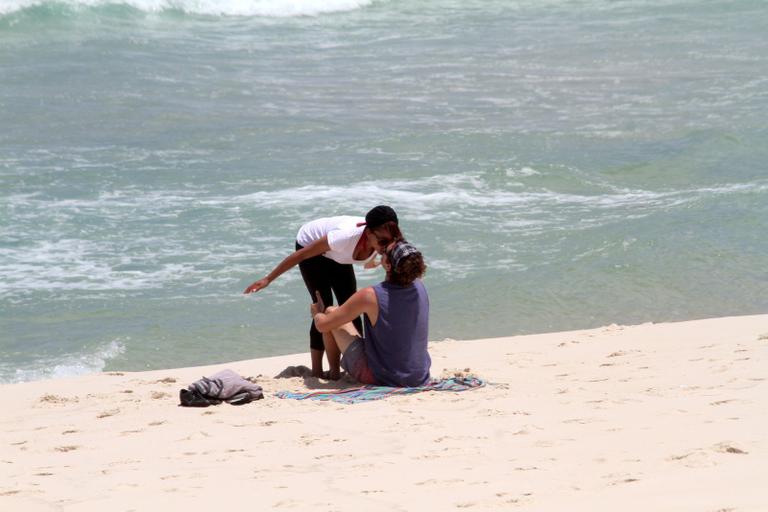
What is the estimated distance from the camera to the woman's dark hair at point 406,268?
6.61 metres

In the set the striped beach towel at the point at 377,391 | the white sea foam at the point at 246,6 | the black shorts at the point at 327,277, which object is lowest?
the striped beach towel at the point at 377,391

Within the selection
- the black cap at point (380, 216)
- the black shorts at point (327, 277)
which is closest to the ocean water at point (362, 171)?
the black shorts at point (327, 277)

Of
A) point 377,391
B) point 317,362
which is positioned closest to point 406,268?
point 377,391

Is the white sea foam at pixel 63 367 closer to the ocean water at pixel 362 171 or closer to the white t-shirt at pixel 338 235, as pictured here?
the ocean water at pixel 362 171

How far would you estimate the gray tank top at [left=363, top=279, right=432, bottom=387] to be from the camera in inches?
266

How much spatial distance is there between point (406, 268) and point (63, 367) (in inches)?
130

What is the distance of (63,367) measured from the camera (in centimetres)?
872

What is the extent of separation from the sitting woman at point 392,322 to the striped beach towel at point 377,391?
0.28ft

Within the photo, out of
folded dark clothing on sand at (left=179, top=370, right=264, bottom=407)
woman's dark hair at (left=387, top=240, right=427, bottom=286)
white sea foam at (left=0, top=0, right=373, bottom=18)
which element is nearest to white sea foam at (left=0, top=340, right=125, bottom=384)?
folded dark clothing on sand at (left=179, top=370, right=264, bottom=407)

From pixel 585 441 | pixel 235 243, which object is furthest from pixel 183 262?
pixel 585 441

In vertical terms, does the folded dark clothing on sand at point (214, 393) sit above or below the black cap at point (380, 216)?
below

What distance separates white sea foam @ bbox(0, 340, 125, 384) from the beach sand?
1.85 ft

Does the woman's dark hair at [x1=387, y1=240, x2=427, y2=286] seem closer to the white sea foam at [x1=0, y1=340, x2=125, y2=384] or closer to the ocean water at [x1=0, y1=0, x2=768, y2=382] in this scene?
the ocean water at [x1=0, y1=0, x2=768, y2=382]

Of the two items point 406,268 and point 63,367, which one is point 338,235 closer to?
point 406,268
